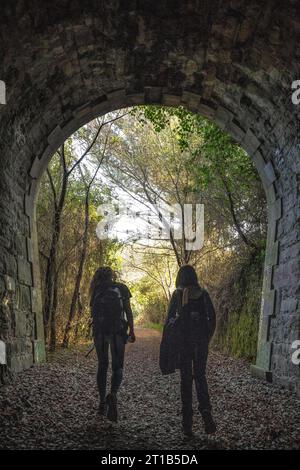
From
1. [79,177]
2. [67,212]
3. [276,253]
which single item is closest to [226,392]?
[276,253]

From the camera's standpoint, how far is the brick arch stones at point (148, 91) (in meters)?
5.83

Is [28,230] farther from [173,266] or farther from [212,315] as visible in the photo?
[173,266]

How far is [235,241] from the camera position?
1292 centimetres

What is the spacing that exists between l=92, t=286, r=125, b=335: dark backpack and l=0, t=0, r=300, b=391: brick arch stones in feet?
6.59

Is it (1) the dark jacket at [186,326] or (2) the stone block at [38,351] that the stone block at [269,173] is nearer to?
(1) the dark jacket at [186,326]

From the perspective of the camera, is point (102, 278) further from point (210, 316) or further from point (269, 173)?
point (269, 173)

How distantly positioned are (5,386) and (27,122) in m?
4.09

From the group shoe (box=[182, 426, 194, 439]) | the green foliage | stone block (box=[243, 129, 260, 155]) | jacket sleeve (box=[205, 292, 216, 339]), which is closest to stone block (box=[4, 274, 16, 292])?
jacket sleeve (box=[205, 292, 216, 339])

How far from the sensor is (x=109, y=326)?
4902mm

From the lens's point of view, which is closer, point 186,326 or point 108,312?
point 186,326

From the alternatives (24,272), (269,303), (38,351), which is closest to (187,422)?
(269,303)

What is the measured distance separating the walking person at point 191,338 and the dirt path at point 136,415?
10.3 inches

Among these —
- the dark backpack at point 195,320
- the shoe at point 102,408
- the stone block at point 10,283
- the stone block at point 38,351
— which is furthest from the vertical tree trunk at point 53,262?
the dark backpack at point 195,320

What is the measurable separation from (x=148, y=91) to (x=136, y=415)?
18.8 ft
